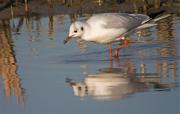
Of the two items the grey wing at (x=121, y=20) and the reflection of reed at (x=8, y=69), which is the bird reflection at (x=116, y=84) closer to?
the reflection of reed at (x=8, y=69)

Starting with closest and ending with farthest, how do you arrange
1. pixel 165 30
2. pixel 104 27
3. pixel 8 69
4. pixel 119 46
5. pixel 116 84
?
pixel 116 84
pixel 8 69
pixel 104 27
pixel 119 46
pixel 165 30

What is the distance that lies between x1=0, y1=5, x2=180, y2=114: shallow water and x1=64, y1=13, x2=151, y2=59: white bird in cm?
32

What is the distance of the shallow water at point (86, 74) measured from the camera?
25.5ft

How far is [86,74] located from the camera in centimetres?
948

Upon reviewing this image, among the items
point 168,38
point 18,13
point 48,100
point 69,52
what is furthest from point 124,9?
point 48,100

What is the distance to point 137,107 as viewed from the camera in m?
7.56

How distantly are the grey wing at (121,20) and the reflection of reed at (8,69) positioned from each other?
1554 mm

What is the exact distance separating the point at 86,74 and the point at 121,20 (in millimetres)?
1766

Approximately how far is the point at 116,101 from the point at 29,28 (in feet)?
21.0

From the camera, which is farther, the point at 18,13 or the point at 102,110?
the point at 18,13

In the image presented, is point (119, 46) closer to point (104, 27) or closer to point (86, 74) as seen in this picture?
point (104, 27)

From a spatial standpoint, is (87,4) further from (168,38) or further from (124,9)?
(168,38)

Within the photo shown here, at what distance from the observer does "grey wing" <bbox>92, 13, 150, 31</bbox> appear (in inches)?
424

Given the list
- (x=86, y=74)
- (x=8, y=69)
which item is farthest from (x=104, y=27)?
(x=8, y=69)
